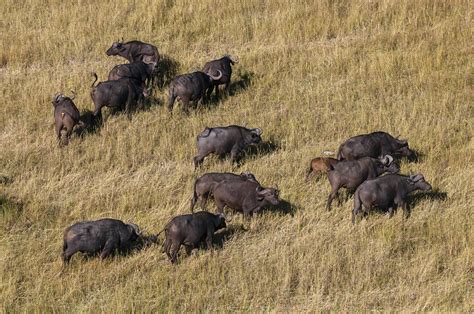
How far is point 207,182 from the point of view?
13789mm

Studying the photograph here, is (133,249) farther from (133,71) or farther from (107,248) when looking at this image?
(133,71)

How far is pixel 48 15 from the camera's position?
72.6 ft

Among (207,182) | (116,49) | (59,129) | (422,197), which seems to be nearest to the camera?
(207,182)

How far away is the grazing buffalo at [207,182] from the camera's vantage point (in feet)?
45.2

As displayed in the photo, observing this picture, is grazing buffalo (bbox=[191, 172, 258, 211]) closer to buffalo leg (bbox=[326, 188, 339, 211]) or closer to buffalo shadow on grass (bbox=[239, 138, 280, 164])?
buffalo leg (bbox=[326, 188, 339, 211])

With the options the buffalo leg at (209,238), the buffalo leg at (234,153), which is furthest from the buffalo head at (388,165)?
the buffalo leg at (209,238)


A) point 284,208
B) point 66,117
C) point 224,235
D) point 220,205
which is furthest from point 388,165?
point 66,117

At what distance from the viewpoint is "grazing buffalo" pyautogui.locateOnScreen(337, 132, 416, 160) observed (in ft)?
49.6

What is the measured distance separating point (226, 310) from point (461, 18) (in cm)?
1287

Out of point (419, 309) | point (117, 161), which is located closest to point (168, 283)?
point (419, 309)

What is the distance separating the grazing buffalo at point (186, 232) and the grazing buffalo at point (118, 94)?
5241 millimetres

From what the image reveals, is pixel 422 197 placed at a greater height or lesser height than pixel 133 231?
lesser

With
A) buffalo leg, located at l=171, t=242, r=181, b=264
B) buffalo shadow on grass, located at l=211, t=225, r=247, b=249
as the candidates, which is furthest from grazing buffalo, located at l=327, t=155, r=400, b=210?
buffalo leg, located at l=171, t=242, r=181, b=264

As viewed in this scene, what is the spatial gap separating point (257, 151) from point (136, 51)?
501 centimetres
